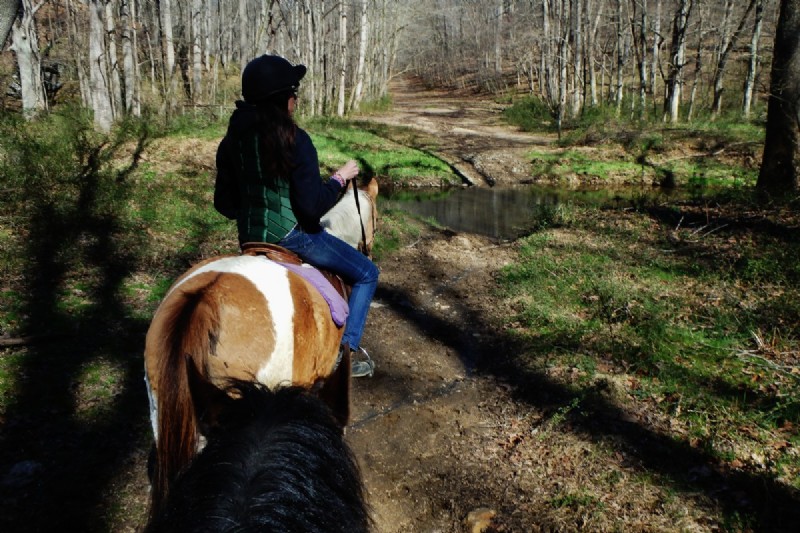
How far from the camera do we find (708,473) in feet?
11.1

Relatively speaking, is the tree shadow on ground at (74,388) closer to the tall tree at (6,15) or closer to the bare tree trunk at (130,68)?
the tall tree at (6,15)

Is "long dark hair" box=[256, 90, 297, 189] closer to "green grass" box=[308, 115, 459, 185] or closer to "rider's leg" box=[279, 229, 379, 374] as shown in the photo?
"rider's leg" box=[279, 229, 379, 374]

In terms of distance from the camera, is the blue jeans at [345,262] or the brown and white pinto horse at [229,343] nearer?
the brown and white pinto horse at [229,343]

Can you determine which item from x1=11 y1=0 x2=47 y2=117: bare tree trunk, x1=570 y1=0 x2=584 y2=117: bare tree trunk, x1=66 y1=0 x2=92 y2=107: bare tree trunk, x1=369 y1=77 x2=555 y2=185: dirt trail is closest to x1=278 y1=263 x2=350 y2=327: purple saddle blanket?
x1=369 y1=77 x2=555 y2=185: dirt trail

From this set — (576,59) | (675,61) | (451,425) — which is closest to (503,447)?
(451,425)

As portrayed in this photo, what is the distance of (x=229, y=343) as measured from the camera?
2328mm

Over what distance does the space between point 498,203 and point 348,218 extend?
9.79m

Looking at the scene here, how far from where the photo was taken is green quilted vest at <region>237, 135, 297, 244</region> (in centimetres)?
293

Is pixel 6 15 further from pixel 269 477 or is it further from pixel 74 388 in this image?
pixel 269 477

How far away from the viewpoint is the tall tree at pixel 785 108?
8180mm

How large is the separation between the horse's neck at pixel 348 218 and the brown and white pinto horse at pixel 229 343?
106 centimetres

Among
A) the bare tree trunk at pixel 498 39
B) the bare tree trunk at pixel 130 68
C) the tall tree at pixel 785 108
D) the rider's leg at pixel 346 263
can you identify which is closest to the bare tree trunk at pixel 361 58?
the bare tree trunk at pixel 130 68

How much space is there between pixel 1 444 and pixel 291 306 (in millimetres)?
2325

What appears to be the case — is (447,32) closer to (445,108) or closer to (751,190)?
(445,108)
